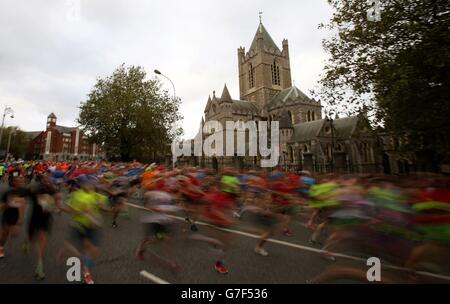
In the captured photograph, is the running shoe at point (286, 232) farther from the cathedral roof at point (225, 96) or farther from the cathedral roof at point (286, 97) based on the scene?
the cathedral roof at point (286, 97)

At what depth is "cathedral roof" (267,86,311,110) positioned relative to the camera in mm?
52625

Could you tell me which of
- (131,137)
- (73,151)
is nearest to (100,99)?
(131,137)

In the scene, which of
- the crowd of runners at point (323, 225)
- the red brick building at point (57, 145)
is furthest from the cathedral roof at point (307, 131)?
the red brick building at point (57, 145)

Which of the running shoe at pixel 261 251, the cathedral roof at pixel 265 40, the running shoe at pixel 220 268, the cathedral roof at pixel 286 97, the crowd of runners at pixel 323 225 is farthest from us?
the cathedral roof at pixel 265 40

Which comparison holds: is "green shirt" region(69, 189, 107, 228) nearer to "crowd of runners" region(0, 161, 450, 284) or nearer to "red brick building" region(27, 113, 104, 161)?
"crowd of runners" region(0, 161, 450, 284)

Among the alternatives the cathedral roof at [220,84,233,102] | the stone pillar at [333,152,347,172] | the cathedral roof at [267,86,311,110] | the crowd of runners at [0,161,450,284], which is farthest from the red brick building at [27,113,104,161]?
the crowd of runners at [0,161,450,284]

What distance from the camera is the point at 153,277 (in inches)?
195

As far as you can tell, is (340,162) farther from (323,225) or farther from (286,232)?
(323,225)

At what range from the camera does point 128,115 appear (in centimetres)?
3042

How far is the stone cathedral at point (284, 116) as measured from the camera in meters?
36.5

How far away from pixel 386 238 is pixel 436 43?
1129 centimetres

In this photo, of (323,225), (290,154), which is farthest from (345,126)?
(323,225)

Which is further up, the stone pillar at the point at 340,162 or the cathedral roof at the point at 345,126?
the cathedral roof at the point at 345,126

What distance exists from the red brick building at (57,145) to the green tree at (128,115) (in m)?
61.9
